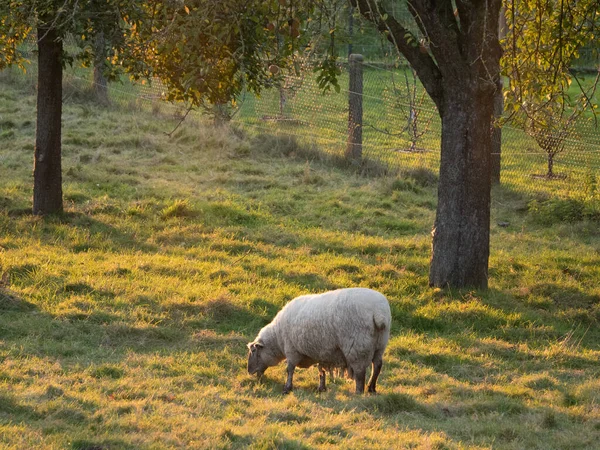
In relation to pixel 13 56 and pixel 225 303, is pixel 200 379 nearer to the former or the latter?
pixel 225 303

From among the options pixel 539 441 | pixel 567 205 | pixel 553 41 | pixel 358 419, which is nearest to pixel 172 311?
pixel 358 419

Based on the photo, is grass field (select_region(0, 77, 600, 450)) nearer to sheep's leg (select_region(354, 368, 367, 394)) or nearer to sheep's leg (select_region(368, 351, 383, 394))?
sheep's leg (select_region(354, 368, 367, 394))

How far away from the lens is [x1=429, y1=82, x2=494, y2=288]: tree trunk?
10.9 m

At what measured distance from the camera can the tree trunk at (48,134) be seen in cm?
1315

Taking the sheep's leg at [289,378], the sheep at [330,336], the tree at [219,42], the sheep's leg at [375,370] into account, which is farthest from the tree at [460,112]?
the sheep's leg at [375,370]

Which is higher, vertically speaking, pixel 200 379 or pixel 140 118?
pixel 140 118

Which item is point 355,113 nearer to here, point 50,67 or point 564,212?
point 564,212

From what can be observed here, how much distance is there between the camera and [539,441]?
6637mm

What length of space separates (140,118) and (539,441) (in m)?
15.5

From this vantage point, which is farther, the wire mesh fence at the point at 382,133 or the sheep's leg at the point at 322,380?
the wire mesh fence at the point at 382,133

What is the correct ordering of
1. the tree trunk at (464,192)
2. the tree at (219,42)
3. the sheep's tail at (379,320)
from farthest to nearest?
1. the tree trunk at (464,192)
2. the tree at (219,42)
3. the sheep's tail at (379,320)

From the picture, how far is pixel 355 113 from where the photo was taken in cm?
1820

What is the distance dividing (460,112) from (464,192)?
0.99 m

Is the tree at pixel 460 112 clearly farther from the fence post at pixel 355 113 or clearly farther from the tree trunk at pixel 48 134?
the fence post at pixel 355 113
